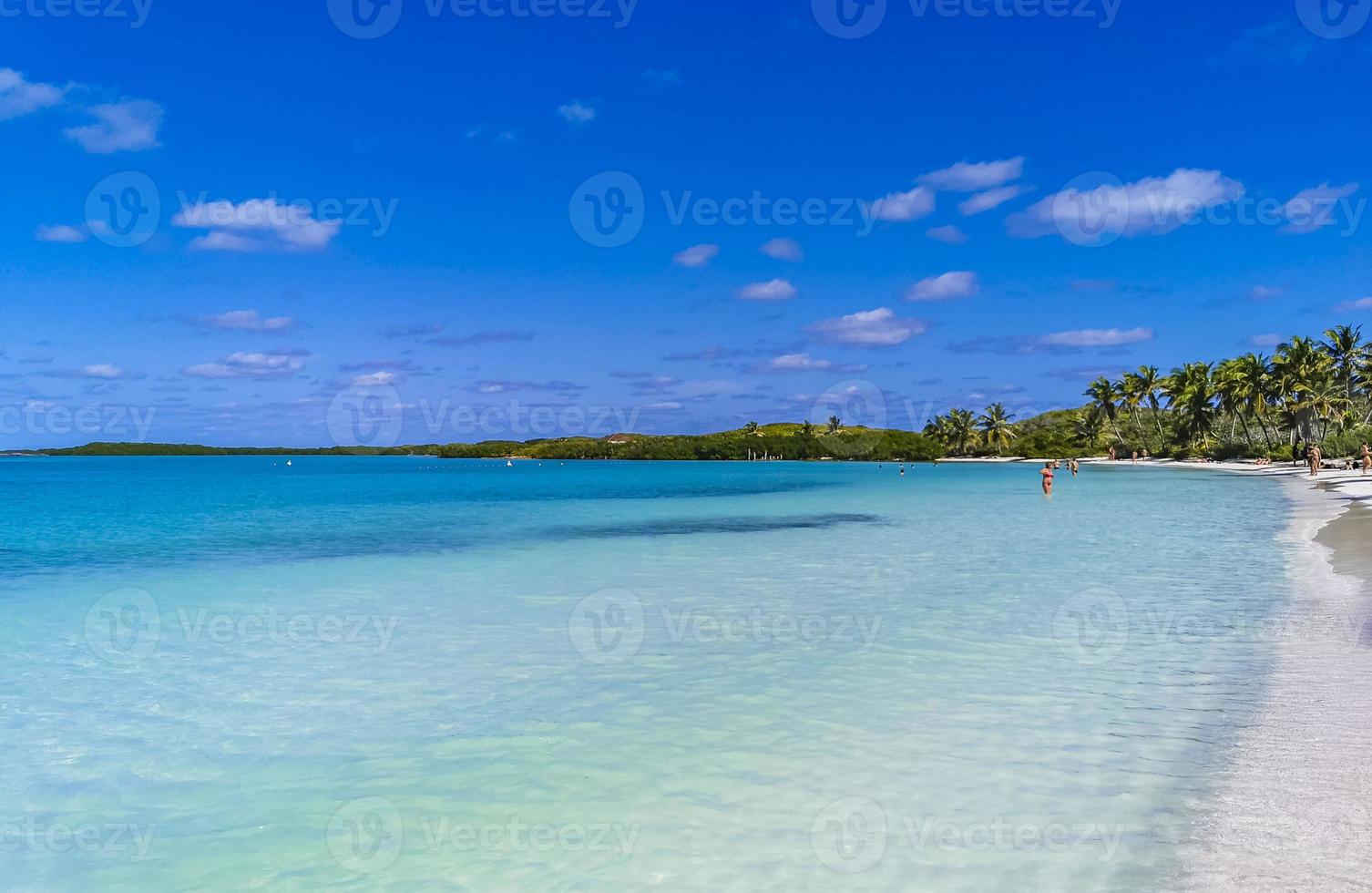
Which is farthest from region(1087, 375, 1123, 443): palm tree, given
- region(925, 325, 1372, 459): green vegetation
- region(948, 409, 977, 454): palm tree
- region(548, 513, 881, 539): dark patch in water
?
region(548, 513, 881, 539): dark patch in water

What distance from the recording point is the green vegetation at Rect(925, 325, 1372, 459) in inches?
3295

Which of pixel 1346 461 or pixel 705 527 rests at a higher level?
pixel 1346 461

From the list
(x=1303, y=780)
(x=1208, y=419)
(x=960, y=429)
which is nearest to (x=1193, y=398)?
(x=1208, y=419)

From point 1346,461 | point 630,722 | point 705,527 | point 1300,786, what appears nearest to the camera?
point 1300,786

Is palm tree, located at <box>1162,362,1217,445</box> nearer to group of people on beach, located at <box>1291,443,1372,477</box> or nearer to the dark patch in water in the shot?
group of people on beach, located at <box>1291,443,1372,477</box>

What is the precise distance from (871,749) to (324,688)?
6.70 m

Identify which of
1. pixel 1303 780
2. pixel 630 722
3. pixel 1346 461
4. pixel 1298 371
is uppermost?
pixel 1298 371

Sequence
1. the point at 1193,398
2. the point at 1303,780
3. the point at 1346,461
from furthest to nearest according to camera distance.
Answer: the point at 1193,398
the point at 1346,461
the point at 1303,780

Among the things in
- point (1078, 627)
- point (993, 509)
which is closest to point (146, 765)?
point (1078, 627)

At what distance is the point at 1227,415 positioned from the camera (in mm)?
115750

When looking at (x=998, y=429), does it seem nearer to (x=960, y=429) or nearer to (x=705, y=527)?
(x=960, y=429)

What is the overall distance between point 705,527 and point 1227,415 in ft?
356

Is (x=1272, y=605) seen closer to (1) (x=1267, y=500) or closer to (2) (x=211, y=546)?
(2) (x=211, y=546)

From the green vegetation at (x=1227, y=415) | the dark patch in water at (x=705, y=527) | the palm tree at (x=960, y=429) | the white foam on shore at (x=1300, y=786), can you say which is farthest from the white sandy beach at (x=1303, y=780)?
the palm tree at (x=960, y=429)
